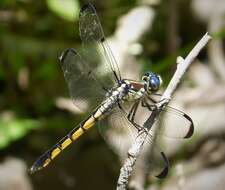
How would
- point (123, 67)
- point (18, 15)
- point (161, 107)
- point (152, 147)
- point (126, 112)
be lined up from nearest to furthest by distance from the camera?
point (161, 107) < point (152, 147) < point (126, 112) < point (123, 67) < point (18, 15)

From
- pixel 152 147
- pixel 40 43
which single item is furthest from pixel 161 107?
pixel 40 43

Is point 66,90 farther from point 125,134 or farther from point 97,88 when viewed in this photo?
point 125,134

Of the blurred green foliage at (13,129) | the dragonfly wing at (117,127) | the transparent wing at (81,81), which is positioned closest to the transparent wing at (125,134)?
the dragonfly wing at (117,127)

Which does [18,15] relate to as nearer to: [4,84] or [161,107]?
[4,84]

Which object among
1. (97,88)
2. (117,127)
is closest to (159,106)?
(117,127)

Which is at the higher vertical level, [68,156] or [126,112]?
[68,156]
